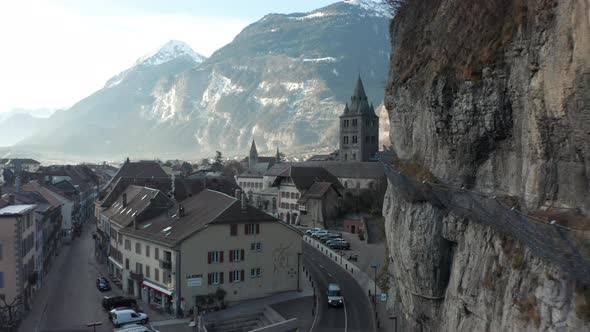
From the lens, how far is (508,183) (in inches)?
766

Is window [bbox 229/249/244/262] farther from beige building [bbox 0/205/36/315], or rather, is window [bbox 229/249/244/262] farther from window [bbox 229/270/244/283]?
beige building [bbox 0/205/36/315]

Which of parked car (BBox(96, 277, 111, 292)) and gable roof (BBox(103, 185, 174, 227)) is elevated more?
gable roof (BBox(103, 185, 174, 227))

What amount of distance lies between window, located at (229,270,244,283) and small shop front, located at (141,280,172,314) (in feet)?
14.9

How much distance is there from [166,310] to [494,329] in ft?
88.5

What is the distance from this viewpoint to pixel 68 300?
41.3 meters

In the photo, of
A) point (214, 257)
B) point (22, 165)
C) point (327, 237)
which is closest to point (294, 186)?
point (327, 237)

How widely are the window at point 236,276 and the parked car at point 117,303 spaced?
7026mm

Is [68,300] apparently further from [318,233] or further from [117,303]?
[318,233]

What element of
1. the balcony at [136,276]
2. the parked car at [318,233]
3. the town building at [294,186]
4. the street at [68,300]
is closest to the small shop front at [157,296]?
the balcony at [136,276]

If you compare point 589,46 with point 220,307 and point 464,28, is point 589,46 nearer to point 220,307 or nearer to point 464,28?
point 464,28

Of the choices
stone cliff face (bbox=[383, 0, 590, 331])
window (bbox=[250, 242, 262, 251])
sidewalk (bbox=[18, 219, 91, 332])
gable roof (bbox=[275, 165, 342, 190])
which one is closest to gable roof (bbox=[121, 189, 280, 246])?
window (bbox=[250, 242, 262, 251])

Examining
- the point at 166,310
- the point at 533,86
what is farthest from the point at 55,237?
the point at 533,86

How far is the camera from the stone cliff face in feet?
48.8

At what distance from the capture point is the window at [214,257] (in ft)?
130
